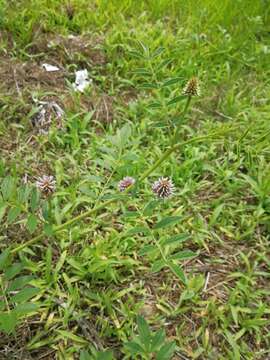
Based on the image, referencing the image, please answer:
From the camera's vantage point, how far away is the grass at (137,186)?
1597 mm

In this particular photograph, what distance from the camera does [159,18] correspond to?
→ 3.17 metres


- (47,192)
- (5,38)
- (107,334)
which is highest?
(47,192)

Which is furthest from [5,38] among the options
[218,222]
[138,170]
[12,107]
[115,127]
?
[218,222]

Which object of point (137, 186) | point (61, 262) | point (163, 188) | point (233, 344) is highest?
point (137, 186)

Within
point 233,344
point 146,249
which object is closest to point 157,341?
point 146,249

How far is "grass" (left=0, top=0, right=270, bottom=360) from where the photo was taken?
62.9 inches

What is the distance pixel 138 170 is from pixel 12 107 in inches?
29.3

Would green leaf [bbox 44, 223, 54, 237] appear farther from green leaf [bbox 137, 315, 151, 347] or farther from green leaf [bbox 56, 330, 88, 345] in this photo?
green leaf [bbox 56, 330, 88, 345]

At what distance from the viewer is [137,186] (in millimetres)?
1276

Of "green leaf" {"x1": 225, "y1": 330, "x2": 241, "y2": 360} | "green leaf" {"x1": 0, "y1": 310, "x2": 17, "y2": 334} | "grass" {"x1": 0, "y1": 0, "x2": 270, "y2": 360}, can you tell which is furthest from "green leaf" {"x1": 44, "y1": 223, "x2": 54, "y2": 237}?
"green leaf" {"x1": 225, "y1": 330, "x2": 241, "y2": 360}

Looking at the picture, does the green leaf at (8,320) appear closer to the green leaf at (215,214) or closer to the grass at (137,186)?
the grass at (137,186)

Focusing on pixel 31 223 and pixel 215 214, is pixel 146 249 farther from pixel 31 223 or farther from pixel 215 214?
pixel 215 214

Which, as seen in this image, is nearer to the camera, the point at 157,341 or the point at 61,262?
the point at 157,341

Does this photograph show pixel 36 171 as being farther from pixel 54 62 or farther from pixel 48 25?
pixel 48 25
